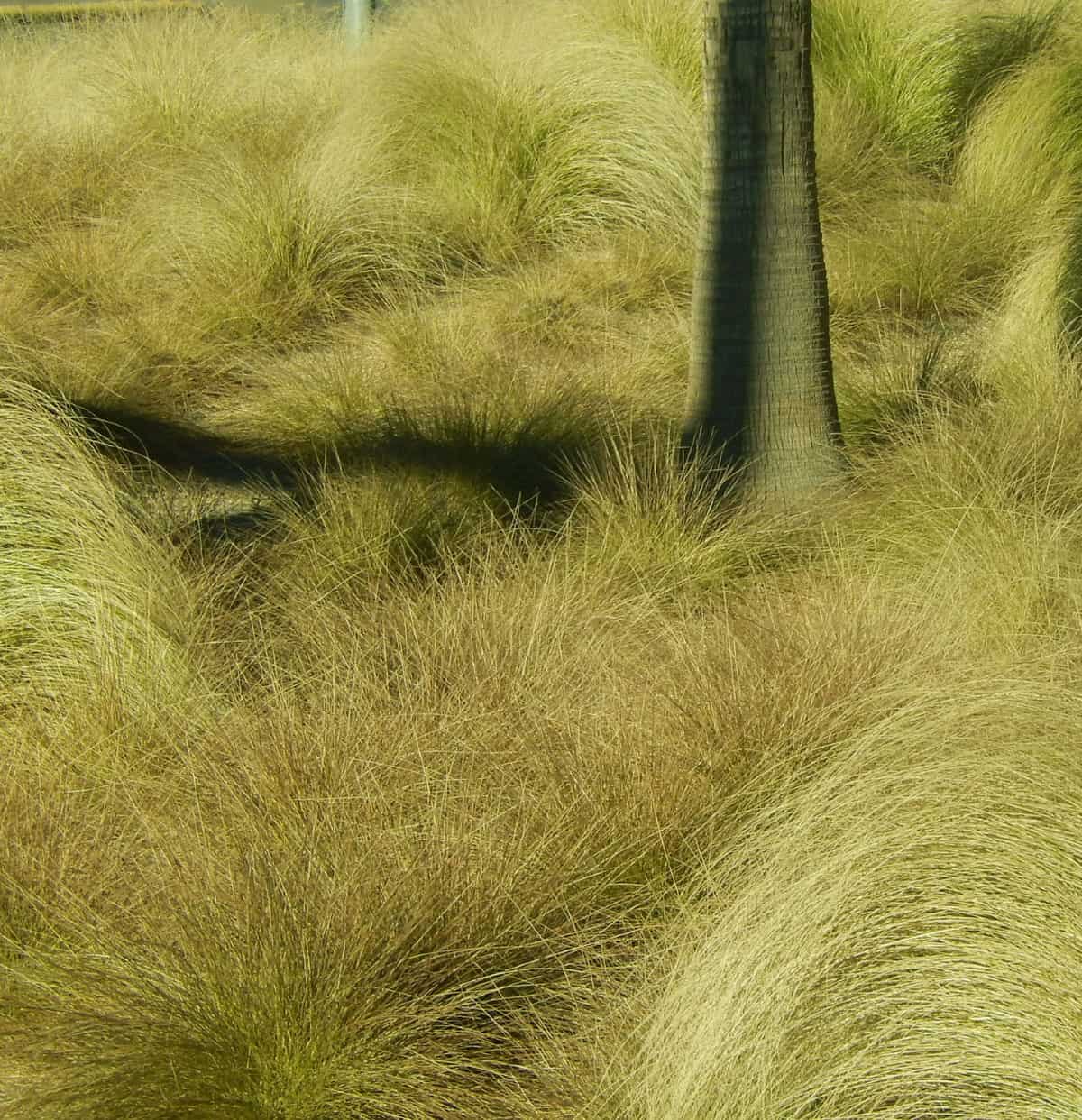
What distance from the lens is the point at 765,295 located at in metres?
4.71

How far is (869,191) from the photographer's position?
7.79 meters

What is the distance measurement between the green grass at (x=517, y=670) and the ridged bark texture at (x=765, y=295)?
0.20 m

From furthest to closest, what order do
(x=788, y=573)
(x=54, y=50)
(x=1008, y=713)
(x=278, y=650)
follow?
1. (x=54, y=50)
2. (x=788, y=573)
3. (x=278, y=650)
4. (x=1008, y=713)

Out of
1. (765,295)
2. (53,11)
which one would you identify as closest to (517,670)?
(765,295)

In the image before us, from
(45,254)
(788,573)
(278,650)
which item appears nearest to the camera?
(278,650)

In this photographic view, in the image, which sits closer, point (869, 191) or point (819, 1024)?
point (819, 1024)

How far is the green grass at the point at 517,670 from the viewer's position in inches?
92.6

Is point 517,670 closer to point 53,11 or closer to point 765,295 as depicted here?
point 765,295

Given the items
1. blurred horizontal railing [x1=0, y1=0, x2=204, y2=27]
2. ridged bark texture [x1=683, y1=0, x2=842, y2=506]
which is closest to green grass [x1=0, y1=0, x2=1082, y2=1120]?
ridged bark texture [x1=683, y1=0, x2=842, y2=506]

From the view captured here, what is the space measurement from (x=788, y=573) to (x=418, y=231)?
3303mm

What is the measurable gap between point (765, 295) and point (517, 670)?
71.1 inches

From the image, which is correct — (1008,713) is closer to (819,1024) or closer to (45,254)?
(819,1024)

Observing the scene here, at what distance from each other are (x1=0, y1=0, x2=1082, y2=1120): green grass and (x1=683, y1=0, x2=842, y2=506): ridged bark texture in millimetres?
203

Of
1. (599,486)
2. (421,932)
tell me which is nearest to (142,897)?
(421,932)
